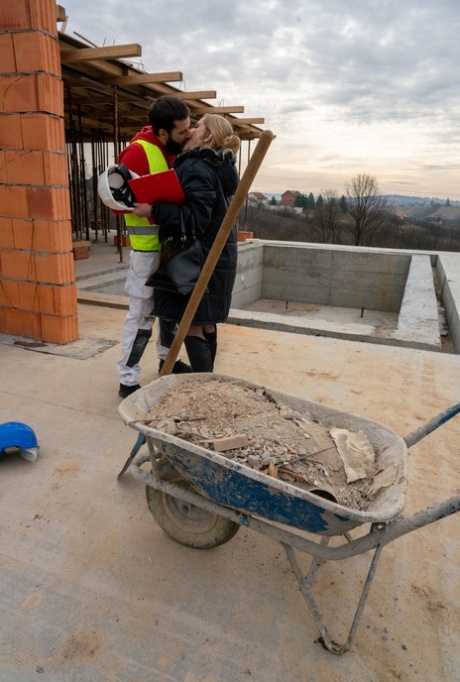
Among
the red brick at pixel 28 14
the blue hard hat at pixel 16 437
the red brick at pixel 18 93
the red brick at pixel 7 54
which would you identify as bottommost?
the blue hard hat at pixel 16 437

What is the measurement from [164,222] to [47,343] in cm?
221

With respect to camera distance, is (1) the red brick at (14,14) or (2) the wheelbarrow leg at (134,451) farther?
(1) the red brick at (14,14)

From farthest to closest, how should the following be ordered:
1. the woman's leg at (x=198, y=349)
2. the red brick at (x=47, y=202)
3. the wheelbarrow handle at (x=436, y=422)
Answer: the red brick at (x=47, y=202) < the woman's leg at (x=198, y=349) < the wheelbarrow handle at (x=436, y=422)

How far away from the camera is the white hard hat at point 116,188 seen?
2.54m

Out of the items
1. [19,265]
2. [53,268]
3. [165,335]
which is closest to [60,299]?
[53,268]

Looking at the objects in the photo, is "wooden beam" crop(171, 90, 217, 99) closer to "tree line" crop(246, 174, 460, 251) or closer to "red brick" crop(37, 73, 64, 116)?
"red brick" crop(37, 73, 64, 116)

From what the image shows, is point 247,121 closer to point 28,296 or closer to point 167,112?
point 28,296

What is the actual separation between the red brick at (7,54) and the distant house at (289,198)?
4370 cm

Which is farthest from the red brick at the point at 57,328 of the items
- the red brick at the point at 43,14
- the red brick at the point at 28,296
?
the red brick at the point at 43,14

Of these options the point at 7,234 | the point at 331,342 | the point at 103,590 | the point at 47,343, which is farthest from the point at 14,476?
the point at 331,342

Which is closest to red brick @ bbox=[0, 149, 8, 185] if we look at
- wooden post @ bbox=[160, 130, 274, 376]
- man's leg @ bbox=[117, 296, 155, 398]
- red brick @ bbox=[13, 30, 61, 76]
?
red brick @ bbox=[13, 30, 61, 76]

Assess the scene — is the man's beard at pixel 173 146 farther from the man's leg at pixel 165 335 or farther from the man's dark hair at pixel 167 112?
the man's leg at pixel 165 335

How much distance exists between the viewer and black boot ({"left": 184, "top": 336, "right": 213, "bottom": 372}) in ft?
9.45

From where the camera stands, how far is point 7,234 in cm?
408
